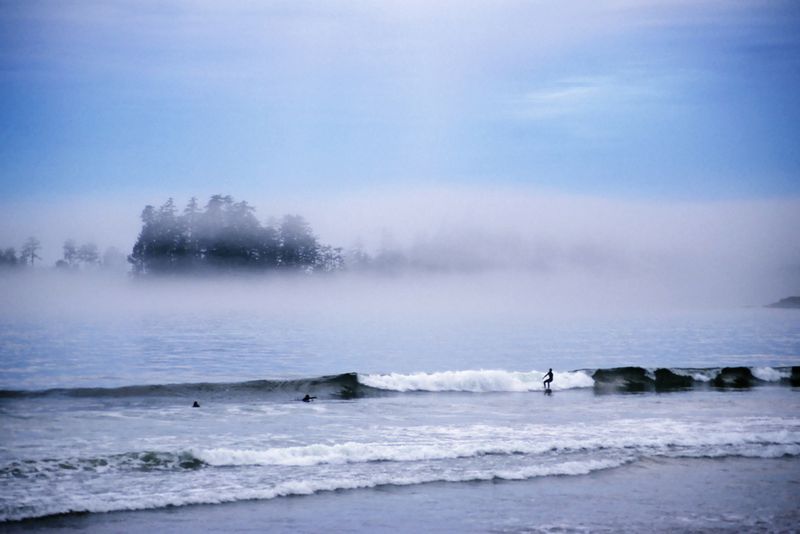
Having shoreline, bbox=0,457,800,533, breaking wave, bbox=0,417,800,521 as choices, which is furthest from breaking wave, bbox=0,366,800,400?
shoreline, bbox=0,457,800,533

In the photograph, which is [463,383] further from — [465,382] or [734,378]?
[734,378]

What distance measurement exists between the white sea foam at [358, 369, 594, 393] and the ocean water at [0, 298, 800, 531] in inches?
3.9

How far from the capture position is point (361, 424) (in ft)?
83.9

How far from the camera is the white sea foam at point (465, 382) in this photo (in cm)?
3725

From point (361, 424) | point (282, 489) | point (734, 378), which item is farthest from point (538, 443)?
point (734, 378)

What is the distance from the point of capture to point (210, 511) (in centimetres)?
1452

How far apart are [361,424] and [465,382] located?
43.4 feet

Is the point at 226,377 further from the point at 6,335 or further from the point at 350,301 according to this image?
the point at 350,301

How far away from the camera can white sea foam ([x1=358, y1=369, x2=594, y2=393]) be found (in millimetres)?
37250

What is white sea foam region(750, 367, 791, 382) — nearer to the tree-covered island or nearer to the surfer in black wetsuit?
the surfer in black wetsuit

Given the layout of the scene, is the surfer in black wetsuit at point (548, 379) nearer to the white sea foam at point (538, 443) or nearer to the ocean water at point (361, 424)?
the ocean water at point (361, 424)

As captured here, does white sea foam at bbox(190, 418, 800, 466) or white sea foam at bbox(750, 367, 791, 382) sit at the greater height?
white sea foam at bbox(750, 367, 791, 382)

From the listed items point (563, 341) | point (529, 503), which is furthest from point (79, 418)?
point (563, 341)

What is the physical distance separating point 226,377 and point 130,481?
2406cm
